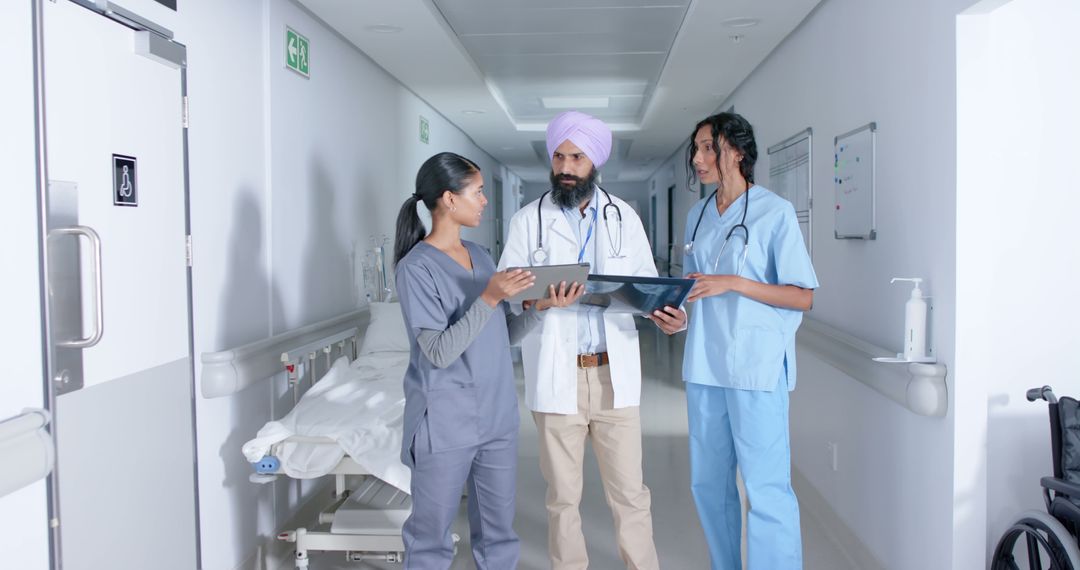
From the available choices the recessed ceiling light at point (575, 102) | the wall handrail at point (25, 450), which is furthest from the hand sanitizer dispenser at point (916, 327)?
the recessed ceiling light at point (575, 102)

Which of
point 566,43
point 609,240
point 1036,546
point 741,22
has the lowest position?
point 1036,546

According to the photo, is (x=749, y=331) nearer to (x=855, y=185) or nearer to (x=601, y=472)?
(x=601, y=472)

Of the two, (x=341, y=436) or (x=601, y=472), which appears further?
(x=341, y=436)

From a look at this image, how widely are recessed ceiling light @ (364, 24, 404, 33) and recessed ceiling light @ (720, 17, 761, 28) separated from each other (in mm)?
1648

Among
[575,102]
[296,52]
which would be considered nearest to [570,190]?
[296,52]

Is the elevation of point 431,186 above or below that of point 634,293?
above

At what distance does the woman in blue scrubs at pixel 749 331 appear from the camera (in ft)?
7.32

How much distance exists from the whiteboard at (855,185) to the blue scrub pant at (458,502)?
1.64 m

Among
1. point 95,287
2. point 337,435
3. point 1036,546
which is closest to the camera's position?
point 95,287

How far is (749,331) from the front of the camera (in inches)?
89.0

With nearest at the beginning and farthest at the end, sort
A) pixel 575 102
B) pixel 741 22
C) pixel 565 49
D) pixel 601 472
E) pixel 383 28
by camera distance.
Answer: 1. pixel 601 472
2. pixel 741 22
3. pixel 383 28
4. pixel 565 49
5. pixel 575 102

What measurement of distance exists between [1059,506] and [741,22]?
265cm

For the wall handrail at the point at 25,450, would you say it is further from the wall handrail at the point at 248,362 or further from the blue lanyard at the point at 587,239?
the blue lanyard at the point at 587,239

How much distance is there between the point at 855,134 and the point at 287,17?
8.06 ft
